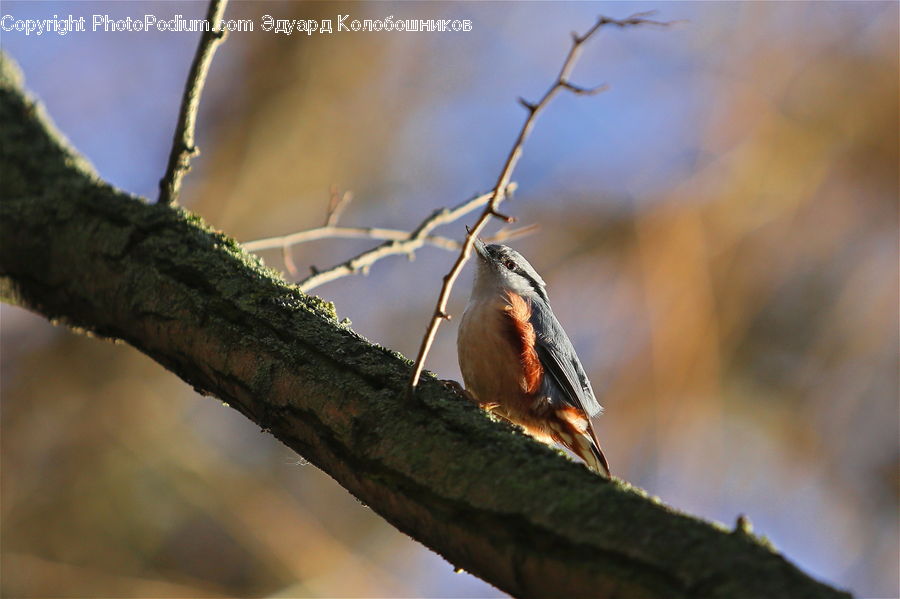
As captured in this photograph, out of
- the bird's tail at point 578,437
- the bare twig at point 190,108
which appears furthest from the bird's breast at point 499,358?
the bare twig at point 190,108

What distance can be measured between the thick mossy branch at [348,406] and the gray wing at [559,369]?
3.59 feet

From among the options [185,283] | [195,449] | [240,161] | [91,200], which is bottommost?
[185,283]

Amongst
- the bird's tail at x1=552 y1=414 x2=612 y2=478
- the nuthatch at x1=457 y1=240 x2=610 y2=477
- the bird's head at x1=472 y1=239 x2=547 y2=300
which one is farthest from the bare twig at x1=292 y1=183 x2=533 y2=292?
the bird's tail at x1=552 y1=414 x2=612 y2=478

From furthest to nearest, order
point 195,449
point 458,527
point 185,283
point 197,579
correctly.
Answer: point 195,449, point 197,579, point 185,283, point 458,527

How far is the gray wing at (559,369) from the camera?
288 cm

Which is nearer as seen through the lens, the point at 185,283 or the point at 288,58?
the point at 185,283

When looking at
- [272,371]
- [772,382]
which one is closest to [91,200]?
[272,371]

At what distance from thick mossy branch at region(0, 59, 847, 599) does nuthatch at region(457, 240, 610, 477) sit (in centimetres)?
88

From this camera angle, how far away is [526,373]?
2.77 m

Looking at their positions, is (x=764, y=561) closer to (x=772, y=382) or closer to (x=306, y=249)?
(x=306, y=249)

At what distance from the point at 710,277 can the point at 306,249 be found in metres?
3.68

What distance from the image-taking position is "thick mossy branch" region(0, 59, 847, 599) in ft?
4.15

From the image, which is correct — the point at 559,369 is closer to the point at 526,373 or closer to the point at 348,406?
the point at 526,373

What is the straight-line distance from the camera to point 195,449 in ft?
19.3
